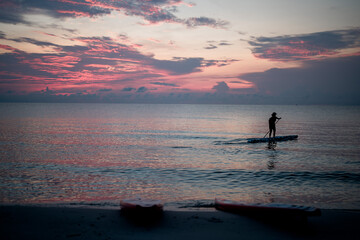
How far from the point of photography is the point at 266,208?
7.93m

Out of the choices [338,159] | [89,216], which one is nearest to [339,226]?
[89,216]

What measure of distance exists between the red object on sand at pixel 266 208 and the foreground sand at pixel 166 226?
27 centimetres

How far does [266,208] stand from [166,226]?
3018 mm

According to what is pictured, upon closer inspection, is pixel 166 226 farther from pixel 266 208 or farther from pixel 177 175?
pixel 177 175

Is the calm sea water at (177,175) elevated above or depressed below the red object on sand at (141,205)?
below

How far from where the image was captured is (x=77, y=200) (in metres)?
10.3

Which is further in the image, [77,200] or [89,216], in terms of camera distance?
[77,200]

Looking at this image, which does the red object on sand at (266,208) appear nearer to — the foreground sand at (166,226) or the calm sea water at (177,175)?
the foreground sand at (166,226)

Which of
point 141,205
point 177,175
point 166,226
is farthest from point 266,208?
point 177,175

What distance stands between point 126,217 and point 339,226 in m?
6.15

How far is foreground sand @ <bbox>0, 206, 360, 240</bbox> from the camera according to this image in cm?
673

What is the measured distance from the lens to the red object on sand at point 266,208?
7316 mm

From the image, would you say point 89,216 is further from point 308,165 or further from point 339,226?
point 308,165

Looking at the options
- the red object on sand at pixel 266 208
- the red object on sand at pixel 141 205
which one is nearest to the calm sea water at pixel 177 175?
the red object on sand at pixel 266 208
